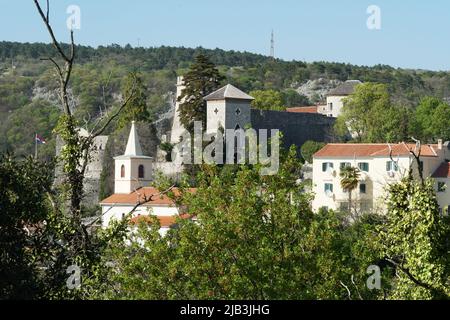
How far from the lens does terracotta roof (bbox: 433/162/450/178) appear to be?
59.4 metres

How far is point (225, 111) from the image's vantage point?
2685 inches

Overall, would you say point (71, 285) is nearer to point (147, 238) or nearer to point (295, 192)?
point (147, 238)

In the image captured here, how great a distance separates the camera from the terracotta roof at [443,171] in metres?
59.4

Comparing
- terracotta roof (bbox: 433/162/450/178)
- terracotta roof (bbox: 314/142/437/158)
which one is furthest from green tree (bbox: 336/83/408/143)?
terracotta roof (bbox: 433/162/450/178)

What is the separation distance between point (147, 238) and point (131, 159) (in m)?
44.6

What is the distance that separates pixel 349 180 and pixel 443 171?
4.55 m

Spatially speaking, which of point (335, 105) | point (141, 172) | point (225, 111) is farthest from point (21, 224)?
point (335, 105)

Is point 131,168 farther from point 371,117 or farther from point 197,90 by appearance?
point 371,117

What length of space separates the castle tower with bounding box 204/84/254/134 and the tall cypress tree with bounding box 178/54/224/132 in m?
1.29

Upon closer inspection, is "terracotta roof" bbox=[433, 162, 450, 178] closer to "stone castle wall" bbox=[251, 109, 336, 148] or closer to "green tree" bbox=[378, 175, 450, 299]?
"stone castle wall" bbox=[251, 109, 336, 148]

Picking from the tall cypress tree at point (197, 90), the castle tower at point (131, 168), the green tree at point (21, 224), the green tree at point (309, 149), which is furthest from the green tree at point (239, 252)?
the tall cypress tree at point (197, 90)

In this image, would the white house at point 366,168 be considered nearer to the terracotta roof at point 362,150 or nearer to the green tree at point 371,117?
the terracotta roof at point 362,150

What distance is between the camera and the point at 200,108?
7050 centimetres
